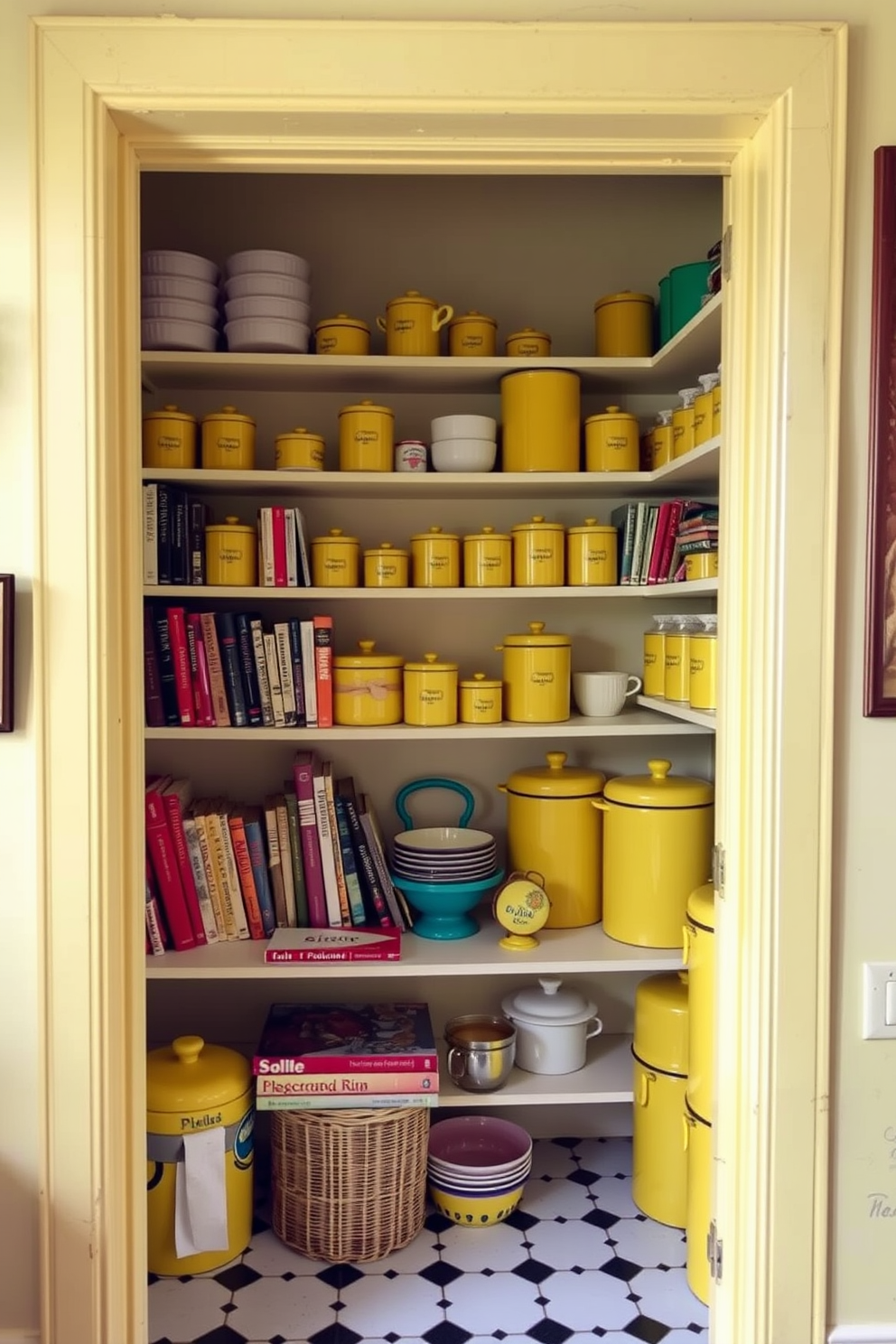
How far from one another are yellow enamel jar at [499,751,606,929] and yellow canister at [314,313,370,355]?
3.31 ft

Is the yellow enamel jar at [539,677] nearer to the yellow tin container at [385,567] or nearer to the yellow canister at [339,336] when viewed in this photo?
the yellow tin container at [385,567]

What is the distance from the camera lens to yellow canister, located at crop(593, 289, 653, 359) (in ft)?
7.25

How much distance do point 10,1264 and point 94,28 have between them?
59.4 inches

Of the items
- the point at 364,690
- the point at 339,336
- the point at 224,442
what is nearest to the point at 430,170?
the point at 339,336

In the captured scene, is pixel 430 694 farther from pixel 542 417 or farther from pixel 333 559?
pixel 542 417

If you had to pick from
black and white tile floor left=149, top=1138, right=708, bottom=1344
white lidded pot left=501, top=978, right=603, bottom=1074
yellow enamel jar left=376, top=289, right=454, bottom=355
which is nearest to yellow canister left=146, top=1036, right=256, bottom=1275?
black and white tile floor left=149, top=1138, right=708, bottom=1344

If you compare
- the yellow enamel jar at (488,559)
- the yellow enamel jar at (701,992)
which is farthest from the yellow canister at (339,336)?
the yellow enamel jar at (701,992)

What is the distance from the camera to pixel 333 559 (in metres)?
2.18

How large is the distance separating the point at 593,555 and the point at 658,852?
0.66 m

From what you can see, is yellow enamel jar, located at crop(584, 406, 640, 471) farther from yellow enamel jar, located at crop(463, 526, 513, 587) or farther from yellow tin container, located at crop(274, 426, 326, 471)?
yellow tin container, located at crop(274, 426, 326, 471)

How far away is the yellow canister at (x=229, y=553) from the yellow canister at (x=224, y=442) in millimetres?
115

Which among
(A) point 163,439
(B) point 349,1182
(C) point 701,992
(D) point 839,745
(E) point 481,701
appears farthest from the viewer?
(E) point 481,701

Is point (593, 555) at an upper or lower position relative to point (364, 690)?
upper

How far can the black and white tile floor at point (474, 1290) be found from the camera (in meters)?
1.82
